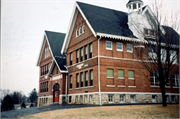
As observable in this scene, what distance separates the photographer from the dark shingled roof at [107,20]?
2545 centimetres

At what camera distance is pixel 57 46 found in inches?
1570

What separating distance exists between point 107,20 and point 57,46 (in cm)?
1520

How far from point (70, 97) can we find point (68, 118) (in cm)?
1863

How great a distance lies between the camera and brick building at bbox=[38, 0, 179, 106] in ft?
79.2

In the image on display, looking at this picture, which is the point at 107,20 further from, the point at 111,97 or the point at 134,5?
the point at 111,97

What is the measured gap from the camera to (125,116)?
12.1 meters

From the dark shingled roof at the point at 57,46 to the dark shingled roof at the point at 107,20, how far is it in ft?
34.7

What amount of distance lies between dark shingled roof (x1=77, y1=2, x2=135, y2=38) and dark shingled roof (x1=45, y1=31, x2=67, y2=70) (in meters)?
10.6

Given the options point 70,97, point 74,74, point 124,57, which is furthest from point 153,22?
point 70,97

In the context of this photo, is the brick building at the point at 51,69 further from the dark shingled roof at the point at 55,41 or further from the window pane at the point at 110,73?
the window pane at the point at 110,73

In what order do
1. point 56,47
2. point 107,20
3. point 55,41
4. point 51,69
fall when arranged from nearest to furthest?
point 107,20
point 51,69
point 56,47
point 55,41

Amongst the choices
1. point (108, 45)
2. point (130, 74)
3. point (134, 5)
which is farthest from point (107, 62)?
point (134, 5)

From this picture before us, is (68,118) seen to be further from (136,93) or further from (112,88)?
(136,93)

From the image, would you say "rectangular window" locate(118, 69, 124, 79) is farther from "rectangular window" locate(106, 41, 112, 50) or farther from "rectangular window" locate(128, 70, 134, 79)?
"rectangular window" locate(106, 41, 112, 50)
